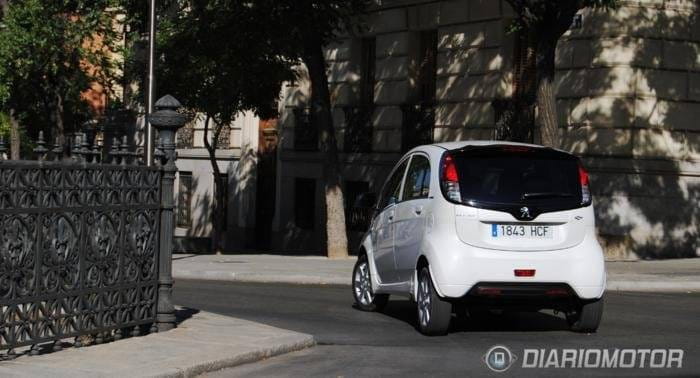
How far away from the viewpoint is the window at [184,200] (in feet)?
146

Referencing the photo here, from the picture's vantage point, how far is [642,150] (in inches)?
1033

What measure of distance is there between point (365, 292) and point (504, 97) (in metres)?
15.1

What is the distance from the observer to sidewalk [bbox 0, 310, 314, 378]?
945cm

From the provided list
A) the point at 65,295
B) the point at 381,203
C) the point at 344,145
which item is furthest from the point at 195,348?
the point at 344,145

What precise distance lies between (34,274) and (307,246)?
27425mm

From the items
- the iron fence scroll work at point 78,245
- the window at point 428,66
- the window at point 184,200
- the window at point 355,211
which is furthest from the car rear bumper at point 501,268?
the window at point 184,200

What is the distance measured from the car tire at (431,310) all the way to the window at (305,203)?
24.7 m

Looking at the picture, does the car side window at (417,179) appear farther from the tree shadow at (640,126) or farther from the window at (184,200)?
the window at (184,200)

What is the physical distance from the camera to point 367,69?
35.5m

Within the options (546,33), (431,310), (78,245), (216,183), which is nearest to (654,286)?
(546,33)

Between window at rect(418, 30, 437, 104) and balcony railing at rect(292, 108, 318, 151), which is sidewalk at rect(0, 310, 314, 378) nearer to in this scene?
window at rect(418, 30, 437, 104)

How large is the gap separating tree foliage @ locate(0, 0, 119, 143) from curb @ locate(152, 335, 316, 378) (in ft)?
80.0

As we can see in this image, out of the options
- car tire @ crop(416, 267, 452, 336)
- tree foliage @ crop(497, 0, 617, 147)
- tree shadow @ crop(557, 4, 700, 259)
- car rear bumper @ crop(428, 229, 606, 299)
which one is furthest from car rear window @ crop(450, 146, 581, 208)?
tree shadow @ crop(557, 4, 700, 259)

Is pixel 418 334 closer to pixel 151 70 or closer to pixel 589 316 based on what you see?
pixel 589 316
